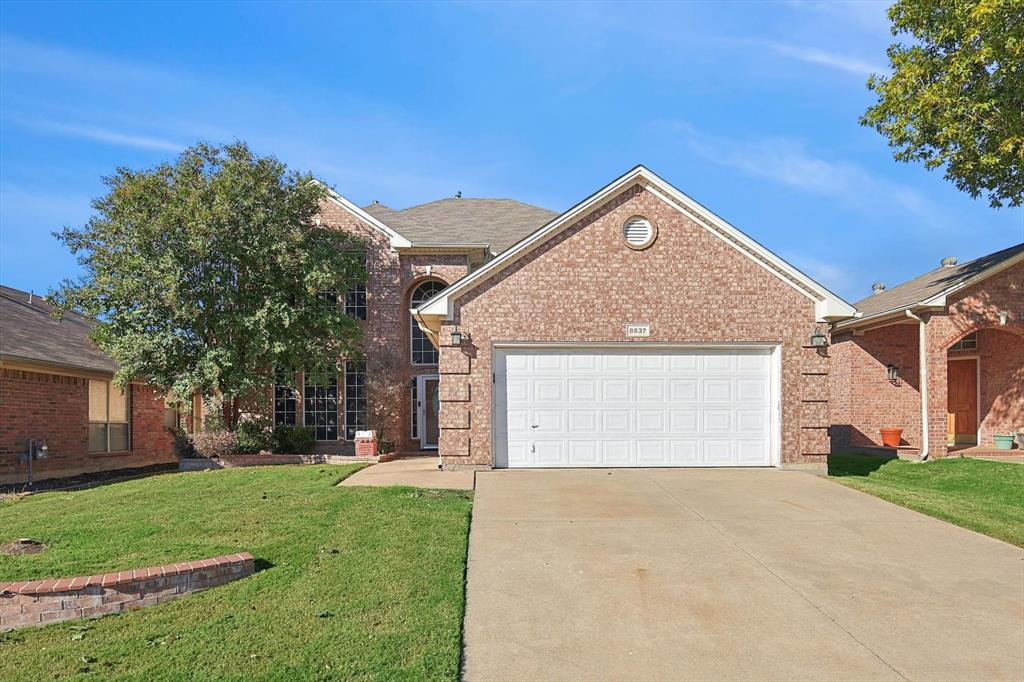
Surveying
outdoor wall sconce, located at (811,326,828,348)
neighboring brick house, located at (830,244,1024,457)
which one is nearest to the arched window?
outdoor wall sconce, located at (811,326,828,348)

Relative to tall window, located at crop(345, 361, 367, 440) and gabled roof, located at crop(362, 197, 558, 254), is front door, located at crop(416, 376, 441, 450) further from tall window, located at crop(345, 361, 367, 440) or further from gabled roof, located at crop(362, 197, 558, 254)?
gabled roof, located at crop(362, 197, 558, 254)

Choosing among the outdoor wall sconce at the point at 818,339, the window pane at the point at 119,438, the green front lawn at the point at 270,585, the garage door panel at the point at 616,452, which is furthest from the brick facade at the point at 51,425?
the outdoor wall sconce at the point at 818,339

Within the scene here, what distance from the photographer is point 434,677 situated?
15.2 ft

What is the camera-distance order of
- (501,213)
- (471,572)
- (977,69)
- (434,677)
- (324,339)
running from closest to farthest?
1. (434,677)
2. (471,572)
3. (977,69)
4. (324,339)
5. (501,213)

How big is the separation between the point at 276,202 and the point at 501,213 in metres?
8.33

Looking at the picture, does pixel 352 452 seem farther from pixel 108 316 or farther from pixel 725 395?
pixel 725 395

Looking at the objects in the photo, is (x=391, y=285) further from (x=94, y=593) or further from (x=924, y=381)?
(x=94, y=593)

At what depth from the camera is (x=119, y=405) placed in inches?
745

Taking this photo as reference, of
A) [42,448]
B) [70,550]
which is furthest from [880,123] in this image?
[42,448]

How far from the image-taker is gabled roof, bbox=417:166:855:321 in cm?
1379

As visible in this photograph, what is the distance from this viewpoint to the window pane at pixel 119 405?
61.1ft

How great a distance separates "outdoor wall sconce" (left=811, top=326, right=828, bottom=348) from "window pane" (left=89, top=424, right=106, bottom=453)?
16743mm

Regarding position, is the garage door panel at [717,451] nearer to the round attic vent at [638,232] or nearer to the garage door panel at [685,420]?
the garage door panel at [685,420]

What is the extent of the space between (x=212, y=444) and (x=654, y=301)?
10.7m
